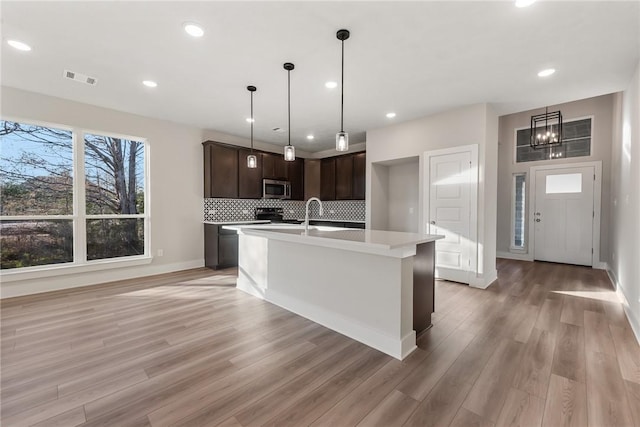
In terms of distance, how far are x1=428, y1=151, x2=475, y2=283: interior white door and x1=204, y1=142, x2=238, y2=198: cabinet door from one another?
3678mm

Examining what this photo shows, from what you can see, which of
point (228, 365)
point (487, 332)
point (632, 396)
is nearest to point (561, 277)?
point (487, 332)

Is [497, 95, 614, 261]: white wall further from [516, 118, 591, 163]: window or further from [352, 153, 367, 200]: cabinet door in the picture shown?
[352, 153, 367, 200]: cabinet door

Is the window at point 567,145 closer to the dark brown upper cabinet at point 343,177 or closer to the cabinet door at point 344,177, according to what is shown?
the dark brown upper cabinet at point 343,177

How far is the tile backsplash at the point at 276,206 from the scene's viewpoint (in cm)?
566

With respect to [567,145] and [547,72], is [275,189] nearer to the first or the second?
[547,72]

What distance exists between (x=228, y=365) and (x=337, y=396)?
0.86 metres

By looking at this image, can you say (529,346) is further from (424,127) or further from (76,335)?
(76,335)

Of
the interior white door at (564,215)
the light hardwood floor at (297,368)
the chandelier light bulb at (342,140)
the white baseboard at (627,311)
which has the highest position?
the chandelier light bulb at (342,140)

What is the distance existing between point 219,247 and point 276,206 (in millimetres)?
2047

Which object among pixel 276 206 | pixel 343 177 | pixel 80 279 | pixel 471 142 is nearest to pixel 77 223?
pixel 80 279

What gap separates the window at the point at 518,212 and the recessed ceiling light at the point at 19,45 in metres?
7.98

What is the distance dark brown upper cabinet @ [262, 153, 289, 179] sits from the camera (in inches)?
239

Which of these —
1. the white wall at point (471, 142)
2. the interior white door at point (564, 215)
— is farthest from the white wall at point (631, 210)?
the interior white door at point (564, 215)

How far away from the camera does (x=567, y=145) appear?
559cm
